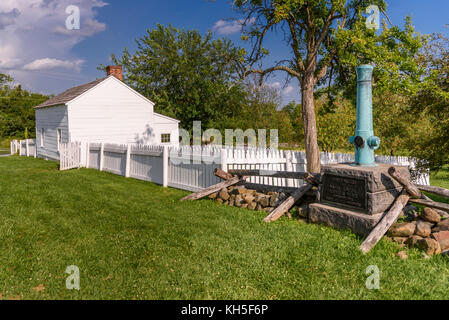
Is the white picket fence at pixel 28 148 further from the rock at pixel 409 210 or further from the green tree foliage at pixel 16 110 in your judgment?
the rock at pixel 409 210

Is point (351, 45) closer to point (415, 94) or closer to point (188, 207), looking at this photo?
point (415, 94)

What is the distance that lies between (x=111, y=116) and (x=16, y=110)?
43.4 metres

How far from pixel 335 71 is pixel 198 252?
12.0 meters

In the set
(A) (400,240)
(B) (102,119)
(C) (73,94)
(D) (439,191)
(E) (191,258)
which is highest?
(C) (73,94)

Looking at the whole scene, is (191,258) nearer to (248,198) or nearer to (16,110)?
(248,198)

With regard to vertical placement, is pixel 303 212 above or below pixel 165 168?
below

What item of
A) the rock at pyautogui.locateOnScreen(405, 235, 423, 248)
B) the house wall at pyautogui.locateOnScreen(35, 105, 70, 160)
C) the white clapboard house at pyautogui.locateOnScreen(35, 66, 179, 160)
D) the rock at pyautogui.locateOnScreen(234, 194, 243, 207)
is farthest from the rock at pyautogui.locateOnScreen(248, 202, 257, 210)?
the house wall at pyautogui.locateOnScreen(35, 105, 70, 160)

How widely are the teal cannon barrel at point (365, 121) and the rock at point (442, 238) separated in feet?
5.17

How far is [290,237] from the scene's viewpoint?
18.4 ft

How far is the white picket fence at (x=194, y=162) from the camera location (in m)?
9.65

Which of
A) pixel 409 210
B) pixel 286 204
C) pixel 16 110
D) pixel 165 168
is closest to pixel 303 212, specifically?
pixel 286 204

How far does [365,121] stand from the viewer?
6.05 m

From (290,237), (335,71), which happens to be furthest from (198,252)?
(335,71)

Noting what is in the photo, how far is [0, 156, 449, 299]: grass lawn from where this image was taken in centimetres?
383
